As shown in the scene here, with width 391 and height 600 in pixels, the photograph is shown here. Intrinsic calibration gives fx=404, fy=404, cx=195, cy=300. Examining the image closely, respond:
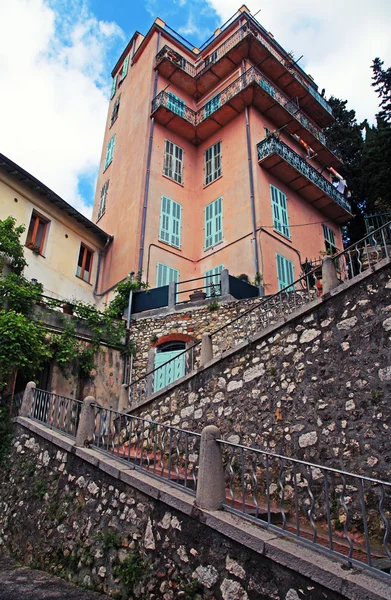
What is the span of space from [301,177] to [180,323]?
9247 mm

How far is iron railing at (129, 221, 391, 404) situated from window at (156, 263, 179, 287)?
429 centimetres

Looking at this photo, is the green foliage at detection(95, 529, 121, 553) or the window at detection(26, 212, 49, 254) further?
the window at detection(26, 212, 49, 254)

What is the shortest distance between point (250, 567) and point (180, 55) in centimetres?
2282

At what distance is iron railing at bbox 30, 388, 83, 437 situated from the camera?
7.36m

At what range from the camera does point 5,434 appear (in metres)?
8.30

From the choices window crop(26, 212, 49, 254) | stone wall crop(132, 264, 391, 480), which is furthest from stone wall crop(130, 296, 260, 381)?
window crop(26, 212, 49, 254)

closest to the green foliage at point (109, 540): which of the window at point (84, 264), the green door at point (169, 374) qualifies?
the green door at point (169, 374)

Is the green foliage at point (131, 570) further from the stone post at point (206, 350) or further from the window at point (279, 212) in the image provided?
the window at point (279, 212)

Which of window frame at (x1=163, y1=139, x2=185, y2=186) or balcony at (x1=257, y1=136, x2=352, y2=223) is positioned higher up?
window frame at (x1=163, y1=139, x2=185, y2=186)

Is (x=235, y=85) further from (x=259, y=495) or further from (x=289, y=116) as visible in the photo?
(x=259, y=495)

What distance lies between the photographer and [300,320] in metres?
7.17

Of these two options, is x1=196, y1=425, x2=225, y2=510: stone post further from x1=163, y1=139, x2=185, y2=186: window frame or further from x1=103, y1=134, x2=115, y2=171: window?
x1=103, y1=134, x2=115, y2=171: window

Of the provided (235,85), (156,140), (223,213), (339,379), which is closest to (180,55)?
(235,85)

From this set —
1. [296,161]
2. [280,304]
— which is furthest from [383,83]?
[280,304]
